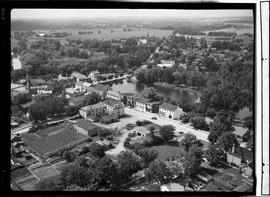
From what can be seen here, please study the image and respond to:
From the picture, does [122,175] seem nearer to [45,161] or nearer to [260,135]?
[45,161]

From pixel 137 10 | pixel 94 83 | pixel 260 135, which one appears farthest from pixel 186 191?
pixel 137 10

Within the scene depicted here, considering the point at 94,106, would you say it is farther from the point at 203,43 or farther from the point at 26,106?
the point at 203,43

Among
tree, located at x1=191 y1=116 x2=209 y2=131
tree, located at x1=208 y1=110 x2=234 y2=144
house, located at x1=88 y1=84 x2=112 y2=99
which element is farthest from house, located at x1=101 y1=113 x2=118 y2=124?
tree, located at x1=208 y1=110 x2=234 y2=144

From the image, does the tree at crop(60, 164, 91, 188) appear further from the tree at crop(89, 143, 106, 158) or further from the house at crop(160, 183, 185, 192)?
the house at crop(160, 183, 185, 192)

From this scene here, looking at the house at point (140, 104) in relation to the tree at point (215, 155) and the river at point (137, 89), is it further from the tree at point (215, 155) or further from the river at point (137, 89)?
the tree at point (215, 155)

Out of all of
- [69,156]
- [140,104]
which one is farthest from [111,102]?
[69,156]
